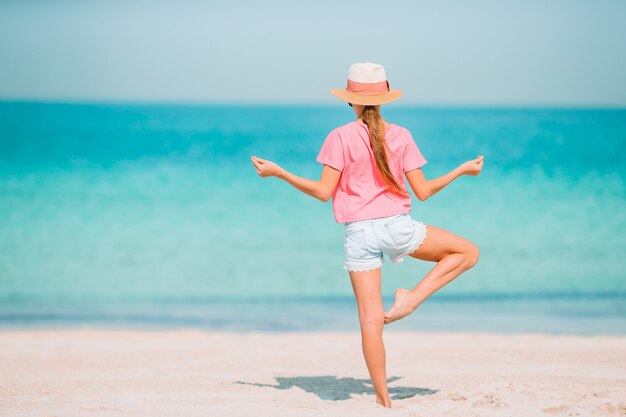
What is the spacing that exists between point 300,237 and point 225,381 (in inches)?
325

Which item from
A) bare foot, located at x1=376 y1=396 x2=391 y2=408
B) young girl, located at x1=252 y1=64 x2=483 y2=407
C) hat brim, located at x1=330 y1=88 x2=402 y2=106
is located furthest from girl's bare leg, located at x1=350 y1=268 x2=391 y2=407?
hat brim, located at x1=330 y1=88 x2=402 y2=106

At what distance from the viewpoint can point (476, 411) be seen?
4840 millimetres

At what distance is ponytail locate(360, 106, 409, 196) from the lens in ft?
15.3

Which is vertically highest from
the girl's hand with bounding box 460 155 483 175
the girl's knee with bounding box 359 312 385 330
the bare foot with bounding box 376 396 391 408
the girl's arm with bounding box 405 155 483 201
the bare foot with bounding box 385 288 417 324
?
the girl's hand with bounding box 460 155 483 175

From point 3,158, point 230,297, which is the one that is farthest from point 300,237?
point 3,158

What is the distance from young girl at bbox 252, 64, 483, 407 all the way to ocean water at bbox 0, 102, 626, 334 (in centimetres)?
367

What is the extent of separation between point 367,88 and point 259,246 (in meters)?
8.82

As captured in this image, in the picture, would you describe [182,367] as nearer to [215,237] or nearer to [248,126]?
[215,237]

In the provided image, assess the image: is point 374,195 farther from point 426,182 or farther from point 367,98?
point 367,98

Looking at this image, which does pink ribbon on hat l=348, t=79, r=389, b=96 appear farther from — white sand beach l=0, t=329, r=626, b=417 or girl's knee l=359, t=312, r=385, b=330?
white sand beach l=0, t=329, r=626, b=417

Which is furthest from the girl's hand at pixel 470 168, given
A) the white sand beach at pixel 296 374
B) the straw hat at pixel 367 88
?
the white sand beach at pixel 296 374

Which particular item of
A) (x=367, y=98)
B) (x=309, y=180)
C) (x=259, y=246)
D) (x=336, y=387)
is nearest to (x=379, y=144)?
(x=367, y=98)

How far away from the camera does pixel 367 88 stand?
480 centimetres

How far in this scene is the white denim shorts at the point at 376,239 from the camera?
471 cm
